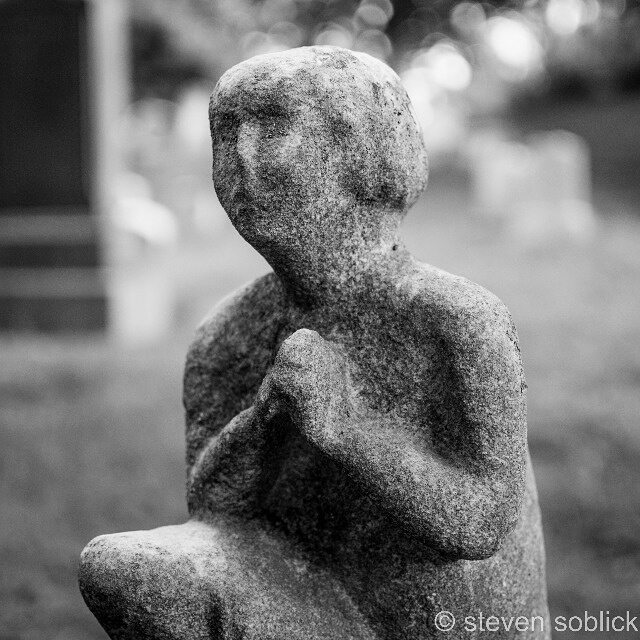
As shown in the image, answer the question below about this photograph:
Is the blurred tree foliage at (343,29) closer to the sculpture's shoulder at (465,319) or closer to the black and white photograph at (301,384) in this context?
the black and white photograph at (301,384)

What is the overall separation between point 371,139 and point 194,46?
17.8m

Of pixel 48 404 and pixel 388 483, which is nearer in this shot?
pixel 388 483

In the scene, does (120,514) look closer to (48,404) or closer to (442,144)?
(48,404)

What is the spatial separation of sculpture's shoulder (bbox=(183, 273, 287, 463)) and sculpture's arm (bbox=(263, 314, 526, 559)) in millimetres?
306

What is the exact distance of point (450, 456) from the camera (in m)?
1.93

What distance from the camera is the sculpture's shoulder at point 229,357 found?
7.25ft

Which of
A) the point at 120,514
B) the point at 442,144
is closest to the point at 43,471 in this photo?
the point at 120,514

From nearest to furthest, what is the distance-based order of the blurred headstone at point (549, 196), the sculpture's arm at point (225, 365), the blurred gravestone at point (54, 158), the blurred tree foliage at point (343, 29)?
the sculpture's arm at point (225, 365), the blurred gravestone at point (54, 158), the blurred headstone at point (549, 196), the blurred tree foliage at point (343, 29)

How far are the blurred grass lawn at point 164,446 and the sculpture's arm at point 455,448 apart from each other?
2134 mm

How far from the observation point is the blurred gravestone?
8.26m

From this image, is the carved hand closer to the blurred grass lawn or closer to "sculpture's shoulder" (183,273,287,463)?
"sculpture's shoulder" (183,273,287,463)

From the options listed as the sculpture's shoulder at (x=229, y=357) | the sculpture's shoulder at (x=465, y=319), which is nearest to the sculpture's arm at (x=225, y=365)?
the sculpture's shoulder at (x=229, y=357)

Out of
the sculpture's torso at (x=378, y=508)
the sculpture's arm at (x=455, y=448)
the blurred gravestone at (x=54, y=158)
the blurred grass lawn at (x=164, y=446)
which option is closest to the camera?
the sculpture's arm at (x=455, y=448)

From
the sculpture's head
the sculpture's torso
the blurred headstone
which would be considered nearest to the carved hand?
the sculpture's torso
